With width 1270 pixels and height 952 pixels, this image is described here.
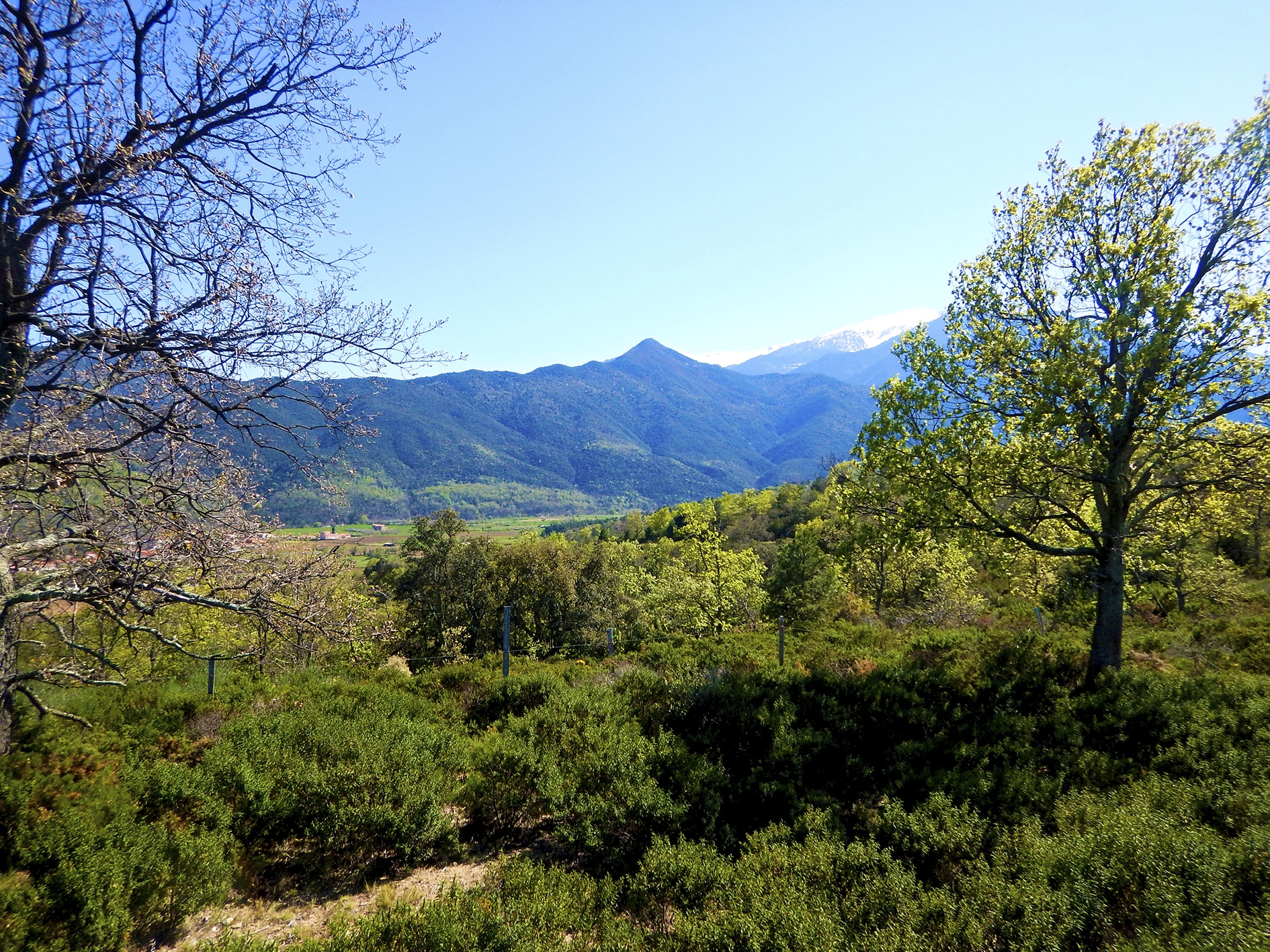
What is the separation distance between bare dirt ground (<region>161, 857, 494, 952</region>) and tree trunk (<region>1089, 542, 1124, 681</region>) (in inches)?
376

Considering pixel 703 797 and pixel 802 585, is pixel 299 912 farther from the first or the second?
pixel 802 585

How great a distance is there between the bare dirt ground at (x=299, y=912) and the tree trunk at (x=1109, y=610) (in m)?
9.56

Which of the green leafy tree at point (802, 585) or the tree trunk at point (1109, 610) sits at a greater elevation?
the tree trunk at point (1109, 610)

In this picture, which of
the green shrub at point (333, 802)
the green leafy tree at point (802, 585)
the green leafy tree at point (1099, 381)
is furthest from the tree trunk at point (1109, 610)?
the green leafy tree at point (802, 585)

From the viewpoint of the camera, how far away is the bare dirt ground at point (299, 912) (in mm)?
4992

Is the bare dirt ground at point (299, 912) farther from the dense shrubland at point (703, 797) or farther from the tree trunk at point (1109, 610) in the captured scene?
the tree trunk at point (1109, 610)

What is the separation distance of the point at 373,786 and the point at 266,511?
10.7 feet

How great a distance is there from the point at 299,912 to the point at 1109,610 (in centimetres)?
1151

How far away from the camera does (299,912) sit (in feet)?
17.8

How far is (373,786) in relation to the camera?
243 inches

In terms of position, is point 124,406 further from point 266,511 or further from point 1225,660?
point 1225,660

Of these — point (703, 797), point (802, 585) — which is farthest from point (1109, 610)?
point (802, 585)

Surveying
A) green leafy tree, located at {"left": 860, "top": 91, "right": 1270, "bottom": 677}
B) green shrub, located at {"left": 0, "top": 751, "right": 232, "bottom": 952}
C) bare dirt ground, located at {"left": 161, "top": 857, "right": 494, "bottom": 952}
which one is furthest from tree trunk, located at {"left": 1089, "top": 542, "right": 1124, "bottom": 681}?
green shrub, located at {"left": 0, "top": 751, "right": 232, "bottom": 952}

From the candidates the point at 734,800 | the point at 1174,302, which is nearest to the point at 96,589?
the point at 734,800
